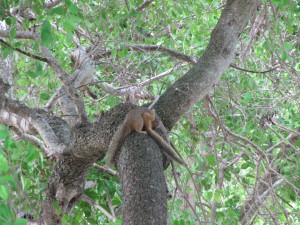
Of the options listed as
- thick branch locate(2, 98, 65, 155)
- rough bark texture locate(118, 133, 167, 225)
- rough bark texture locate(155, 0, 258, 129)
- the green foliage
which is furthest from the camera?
the green foliage

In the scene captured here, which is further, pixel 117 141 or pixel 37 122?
pixel 37 122

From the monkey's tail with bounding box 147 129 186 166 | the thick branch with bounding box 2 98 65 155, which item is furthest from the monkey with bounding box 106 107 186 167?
the thick branch with bounding box 2 98 65 155

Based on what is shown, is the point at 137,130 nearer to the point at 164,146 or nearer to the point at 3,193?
the point at 164,146

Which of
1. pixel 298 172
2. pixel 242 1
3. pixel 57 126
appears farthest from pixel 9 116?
pixel 298 172

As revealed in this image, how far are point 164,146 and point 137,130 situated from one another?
14 cm

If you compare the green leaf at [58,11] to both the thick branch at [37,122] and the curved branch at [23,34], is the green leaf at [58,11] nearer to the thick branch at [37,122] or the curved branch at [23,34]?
the curved branch at [23,34]

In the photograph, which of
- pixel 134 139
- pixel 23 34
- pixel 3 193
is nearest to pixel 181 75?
pixel 23 34

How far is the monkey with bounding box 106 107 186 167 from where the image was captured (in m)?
1.84

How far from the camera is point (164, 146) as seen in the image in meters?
1.90

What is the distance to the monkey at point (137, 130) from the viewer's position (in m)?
1.84

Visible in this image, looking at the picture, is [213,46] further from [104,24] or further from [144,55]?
[144,55]

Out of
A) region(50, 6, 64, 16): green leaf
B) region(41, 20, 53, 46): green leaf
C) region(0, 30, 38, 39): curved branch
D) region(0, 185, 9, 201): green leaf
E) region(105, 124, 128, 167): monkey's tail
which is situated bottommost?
region(105, 124, 128, 167): monkey's tail

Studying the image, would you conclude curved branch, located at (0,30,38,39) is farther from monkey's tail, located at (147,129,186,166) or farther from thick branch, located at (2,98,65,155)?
monkey's tail, located at (147,129,186,166)

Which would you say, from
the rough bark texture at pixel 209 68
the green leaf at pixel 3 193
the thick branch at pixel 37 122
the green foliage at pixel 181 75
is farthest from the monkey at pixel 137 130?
A: the green leaf at pixel 3 193
